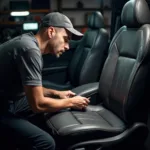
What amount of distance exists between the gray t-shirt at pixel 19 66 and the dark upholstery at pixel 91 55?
1011 mm

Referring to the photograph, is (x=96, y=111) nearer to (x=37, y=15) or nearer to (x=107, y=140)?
(x=107, y=140)

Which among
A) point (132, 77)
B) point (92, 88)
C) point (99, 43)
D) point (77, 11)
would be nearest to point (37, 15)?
point (77, 11)

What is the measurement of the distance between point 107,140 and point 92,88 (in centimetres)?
50

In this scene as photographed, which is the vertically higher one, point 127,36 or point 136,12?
point 136,12

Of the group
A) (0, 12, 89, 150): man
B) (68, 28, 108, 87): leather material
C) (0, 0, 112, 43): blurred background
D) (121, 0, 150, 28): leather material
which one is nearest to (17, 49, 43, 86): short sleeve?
(0, 12, 89, 150): man

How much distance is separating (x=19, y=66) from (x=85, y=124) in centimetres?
46

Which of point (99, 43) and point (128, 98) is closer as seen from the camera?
point (128, 98)

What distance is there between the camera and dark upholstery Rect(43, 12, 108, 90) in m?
2.41

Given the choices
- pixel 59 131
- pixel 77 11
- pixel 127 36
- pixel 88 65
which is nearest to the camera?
pixel 59 131

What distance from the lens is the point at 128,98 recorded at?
153 cm

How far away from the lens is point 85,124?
4.76ft

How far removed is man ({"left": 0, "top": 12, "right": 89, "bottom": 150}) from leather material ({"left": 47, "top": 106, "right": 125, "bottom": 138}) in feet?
0.29

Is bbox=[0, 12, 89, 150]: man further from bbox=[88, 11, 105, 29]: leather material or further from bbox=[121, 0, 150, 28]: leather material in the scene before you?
bbox=[88, 11, 105, 29]: leather material

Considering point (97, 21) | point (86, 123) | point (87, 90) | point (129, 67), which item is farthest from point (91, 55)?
point (86, 123)
